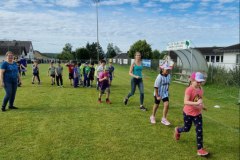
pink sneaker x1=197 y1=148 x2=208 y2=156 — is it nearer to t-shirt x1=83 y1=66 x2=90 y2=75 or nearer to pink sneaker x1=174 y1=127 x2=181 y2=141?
pink sneaker x1=174 y1=127 x2=181 y2=141

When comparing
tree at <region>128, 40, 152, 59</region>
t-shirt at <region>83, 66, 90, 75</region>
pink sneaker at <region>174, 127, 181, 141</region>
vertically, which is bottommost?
pink sneaker at <region>174, 127, 181, 141</region>

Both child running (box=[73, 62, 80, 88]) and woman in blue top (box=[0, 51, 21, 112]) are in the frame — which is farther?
child running (box=[73, 62, 80, 88])

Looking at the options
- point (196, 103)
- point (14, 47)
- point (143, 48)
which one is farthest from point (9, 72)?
point (14, 47)

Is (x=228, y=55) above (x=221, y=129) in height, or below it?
above

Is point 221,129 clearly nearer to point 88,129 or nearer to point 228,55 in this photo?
point 88,129

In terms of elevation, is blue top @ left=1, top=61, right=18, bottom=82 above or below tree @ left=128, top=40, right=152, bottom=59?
below

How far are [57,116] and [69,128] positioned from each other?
1.49 metres

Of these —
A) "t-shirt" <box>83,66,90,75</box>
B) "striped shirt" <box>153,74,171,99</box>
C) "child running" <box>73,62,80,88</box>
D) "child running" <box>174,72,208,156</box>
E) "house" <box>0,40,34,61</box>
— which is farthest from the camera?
"house" <box>0,40,34,61</box>

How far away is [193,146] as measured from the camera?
5992 mm

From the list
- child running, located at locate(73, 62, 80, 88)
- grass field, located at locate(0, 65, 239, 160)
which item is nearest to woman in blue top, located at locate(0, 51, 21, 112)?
grass field, located at locate(0, 65, 239, 160)

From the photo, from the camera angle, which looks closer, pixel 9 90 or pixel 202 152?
pixel 202 152

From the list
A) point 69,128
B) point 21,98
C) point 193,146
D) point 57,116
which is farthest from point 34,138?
point 21,98

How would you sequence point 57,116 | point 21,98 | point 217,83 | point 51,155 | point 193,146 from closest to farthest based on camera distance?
point 51,155, point 193,146, point 57,116, point 21,98, point 217,83

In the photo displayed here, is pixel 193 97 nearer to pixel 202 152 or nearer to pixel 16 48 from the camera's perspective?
pixel 202 152
